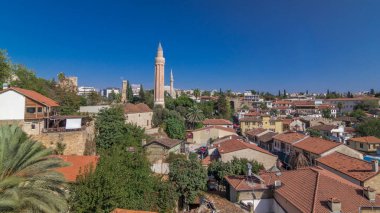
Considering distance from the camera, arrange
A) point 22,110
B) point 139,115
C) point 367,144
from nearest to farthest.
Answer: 1. point 22,110
2. point 367,144
3. point 139,115

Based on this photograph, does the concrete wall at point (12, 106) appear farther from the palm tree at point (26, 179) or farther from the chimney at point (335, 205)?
the chimney at point (335, 205)

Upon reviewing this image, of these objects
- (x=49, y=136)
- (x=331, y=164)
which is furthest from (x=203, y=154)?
(x=49, y=136)

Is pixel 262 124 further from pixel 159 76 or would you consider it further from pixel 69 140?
pixel 69 140

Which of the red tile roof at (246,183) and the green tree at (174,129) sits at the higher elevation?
the green tree at (174,129)

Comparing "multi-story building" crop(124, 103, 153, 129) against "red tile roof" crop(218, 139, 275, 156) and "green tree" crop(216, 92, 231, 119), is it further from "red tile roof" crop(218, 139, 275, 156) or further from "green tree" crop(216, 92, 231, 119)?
"green tree" crop(216, 92, 231, 119)

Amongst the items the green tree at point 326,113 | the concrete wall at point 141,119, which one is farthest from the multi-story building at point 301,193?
the green tree at point 326,113

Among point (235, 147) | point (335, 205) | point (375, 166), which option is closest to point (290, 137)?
point (235, 147)

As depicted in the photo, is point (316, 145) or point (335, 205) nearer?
point (335, 205)
